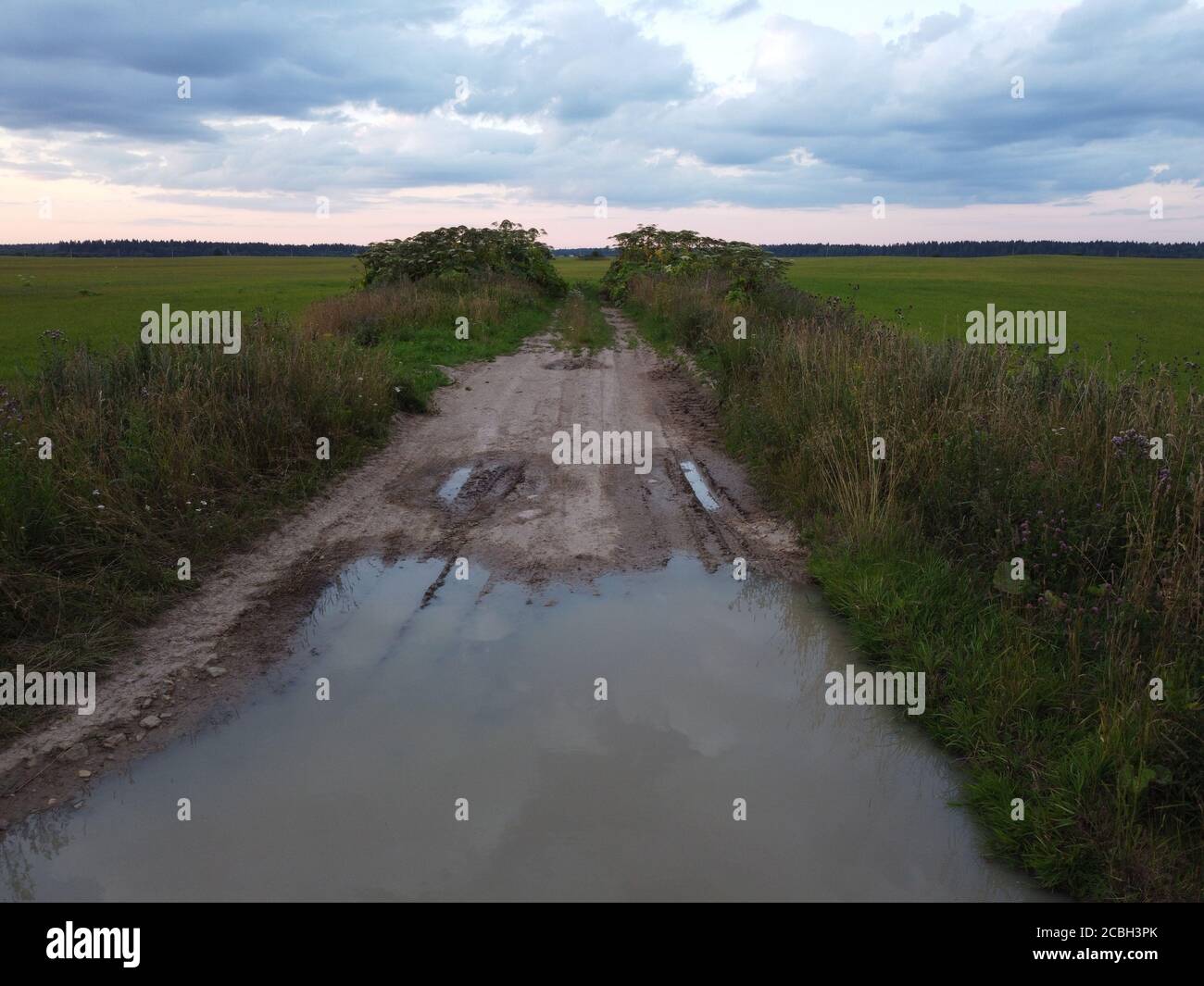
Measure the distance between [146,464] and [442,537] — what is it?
2.52m

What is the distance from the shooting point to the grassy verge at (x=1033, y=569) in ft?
12.3

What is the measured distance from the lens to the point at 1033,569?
569 cm

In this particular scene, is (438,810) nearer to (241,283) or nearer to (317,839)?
(317,839)

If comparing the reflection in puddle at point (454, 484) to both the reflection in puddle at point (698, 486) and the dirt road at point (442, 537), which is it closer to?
the dirt road at point (442, 537)

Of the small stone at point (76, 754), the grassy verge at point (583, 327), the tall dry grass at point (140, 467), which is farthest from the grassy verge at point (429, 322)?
the small stone at point (76, 754)

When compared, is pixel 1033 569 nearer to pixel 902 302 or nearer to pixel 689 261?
pixel 689 261

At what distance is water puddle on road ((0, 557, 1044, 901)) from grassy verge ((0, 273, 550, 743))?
4.39ft

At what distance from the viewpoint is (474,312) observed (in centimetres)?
2064

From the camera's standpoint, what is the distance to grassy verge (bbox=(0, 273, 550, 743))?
17.8ft

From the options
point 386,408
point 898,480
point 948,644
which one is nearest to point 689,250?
point 386,408

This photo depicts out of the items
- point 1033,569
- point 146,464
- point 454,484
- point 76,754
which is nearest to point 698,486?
point 454,484

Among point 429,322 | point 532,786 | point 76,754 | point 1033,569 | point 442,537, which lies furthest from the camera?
point 429,322

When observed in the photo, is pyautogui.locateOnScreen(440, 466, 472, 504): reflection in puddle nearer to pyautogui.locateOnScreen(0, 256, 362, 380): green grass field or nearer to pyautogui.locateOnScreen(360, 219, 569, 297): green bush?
pyautogui.locateOnScreen(0, 256, 362, 380): green grass field

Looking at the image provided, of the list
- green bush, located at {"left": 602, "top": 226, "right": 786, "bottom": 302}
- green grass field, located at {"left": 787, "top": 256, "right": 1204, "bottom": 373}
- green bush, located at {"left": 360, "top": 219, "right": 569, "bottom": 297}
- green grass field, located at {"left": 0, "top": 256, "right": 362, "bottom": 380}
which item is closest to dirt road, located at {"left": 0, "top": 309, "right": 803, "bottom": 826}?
green grass field, located at {"left": 0, "top": 256, "right": 362, "bottom": 380}
